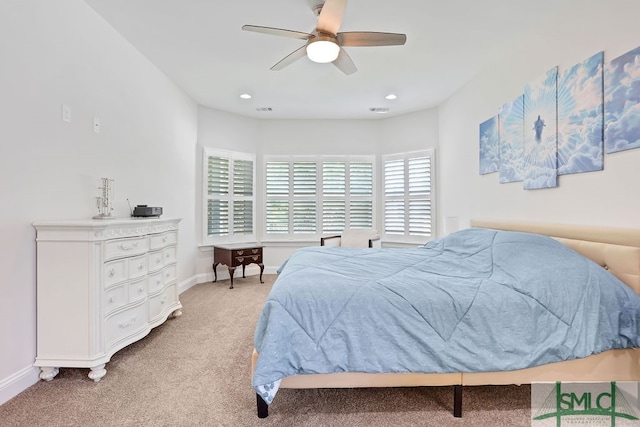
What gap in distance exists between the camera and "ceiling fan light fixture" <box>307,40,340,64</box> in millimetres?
2348

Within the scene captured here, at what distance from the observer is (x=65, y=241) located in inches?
82.9

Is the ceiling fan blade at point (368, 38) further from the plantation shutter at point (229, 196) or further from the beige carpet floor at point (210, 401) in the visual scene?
the plantation shutter at point (229, 196)

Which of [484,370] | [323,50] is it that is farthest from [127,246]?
[484,370]

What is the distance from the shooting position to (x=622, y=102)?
6.40 ft

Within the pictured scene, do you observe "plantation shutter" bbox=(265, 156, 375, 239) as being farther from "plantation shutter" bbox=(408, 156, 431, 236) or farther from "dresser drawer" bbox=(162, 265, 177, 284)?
"dresser drawer" bbox=(162, 265, 177, 284)

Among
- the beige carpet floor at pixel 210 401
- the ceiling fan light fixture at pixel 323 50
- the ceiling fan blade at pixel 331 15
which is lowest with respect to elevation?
the beige carpet floor at pixel 210 401

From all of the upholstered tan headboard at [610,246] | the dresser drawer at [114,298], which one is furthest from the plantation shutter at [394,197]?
the dresser drawer at [114,298]

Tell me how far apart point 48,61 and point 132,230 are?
1301mm

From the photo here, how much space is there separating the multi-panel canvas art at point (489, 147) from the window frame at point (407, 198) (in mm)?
1349

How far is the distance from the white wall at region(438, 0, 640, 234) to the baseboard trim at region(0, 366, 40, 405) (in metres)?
3.89

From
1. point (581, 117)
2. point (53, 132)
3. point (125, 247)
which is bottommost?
point (125, 247)

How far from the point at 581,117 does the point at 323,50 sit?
6.31 ft

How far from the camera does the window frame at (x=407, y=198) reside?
502cm

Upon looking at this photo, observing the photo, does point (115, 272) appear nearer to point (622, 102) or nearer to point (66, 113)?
point (66, 113)
